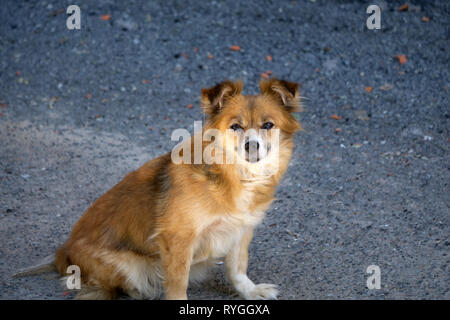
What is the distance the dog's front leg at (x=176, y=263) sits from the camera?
3.56m

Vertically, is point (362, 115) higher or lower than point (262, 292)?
higher

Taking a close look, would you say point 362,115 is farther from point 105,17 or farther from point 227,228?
point 105,17

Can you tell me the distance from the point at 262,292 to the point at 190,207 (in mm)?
908

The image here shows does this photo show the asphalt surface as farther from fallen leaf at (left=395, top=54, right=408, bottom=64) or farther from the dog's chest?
the dog's chest

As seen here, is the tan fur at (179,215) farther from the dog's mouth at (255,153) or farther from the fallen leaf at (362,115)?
the fallen leaf at (362,115)

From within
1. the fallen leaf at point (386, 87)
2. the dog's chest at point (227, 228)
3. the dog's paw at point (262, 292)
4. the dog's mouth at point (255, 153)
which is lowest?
the dog's paw at point (262, 292)

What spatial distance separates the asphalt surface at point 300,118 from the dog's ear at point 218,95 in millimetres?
1355

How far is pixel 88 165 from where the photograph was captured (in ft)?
19.4

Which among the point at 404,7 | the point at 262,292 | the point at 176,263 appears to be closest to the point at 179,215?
the point at 176,263

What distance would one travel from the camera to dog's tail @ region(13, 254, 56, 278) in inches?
161

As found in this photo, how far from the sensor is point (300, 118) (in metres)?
6.89

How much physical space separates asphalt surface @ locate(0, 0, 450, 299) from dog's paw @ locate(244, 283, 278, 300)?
108 mm

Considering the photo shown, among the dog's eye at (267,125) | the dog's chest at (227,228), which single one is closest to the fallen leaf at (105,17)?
the dog's eye at (267,125)

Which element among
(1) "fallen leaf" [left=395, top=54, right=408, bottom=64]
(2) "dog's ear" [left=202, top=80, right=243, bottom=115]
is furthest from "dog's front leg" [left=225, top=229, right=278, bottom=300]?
(1) "fallen leaf" [left=395, top=54, right=408, bottom=64]
